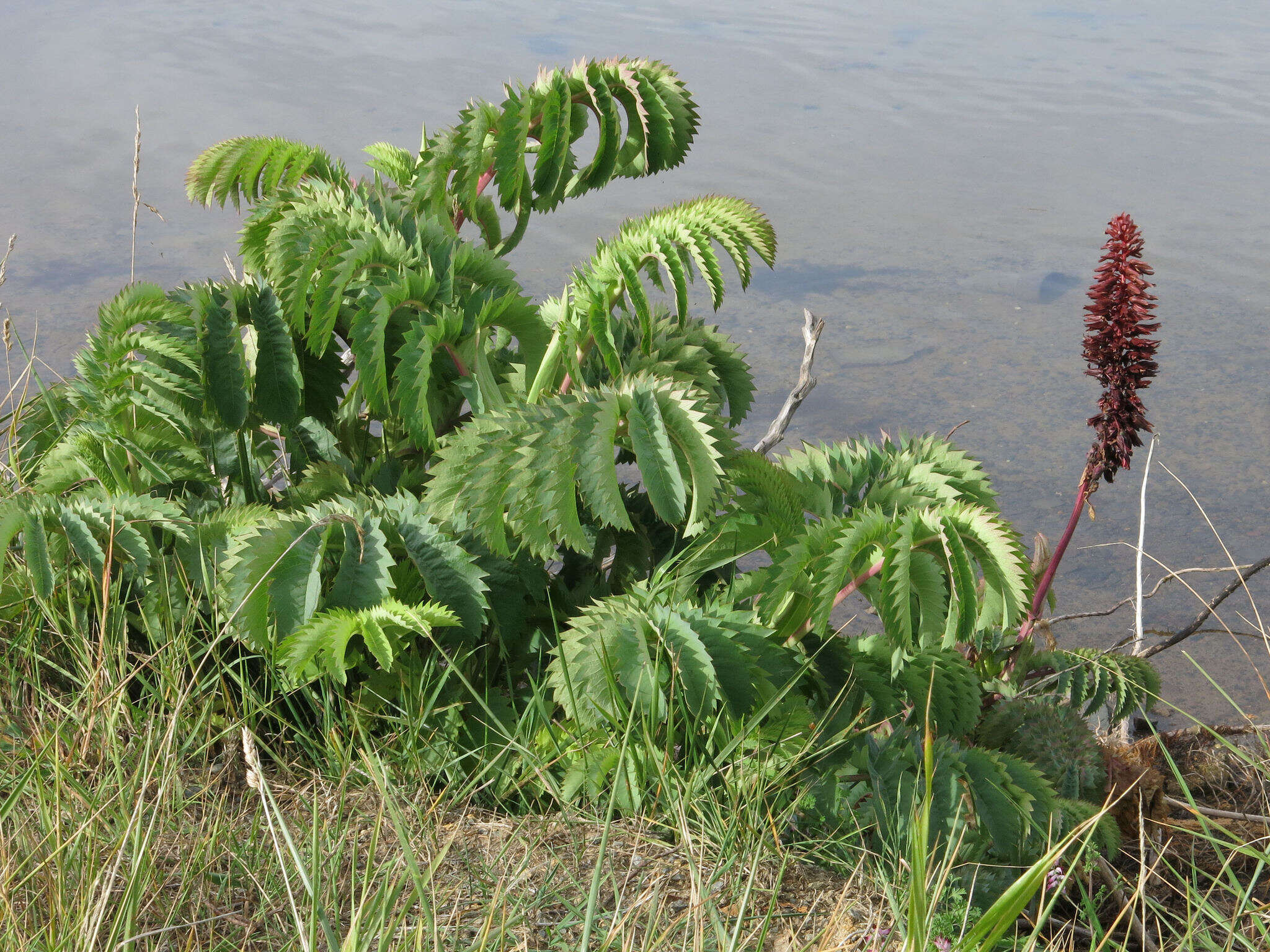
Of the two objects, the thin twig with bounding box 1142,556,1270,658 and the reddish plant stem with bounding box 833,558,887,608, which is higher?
the reddish plant stem with bounding box 833,558,887,608

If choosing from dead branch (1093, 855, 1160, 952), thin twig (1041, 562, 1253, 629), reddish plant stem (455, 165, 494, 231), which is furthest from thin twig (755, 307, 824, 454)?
dead branch (1093, 855, 1160, 952)

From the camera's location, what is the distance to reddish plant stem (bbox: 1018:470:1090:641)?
171cm

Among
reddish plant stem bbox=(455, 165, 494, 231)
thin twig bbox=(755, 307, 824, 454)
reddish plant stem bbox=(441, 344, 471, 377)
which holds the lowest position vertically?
thin twig bbox=(755, 307, 824, 454)

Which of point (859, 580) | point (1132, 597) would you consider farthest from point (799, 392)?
point (859, 580)

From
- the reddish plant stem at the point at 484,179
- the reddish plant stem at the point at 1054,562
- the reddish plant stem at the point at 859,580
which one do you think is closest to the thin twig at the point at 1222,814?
the reddish plant stem at the point at 1054,562

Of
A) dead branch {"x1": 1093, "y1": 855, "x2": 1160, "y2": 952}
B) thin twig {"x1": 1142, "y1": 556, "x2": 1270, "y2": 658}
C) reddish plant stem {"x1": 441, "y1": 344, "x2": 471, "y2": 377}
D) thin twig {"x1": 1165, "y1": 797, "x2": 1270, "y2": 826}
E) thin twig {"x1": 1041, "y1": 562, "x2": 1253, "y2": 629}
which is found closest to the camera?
dead branch {"x1": 1093, "y1": 855, "x2": 1160, "y2": 952}

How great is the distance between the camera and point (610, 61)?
5.26 ft

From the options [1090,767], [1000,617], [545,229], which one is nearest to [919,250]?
[545,229]

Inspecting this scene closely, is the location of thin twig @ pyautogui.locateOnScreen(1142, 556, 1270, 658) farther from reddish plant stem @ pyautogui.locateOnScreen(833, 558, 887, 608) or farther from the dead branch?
reddish plant stem @ pyautogui.locateOnScreen(833, 558, 887, 608)

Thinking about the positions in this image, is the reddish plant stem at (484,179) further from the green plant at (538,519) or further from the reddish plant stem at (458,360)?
the reddish plant stem at (458,360)

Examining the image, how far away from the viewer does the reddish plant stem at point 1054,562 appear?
1.71 m

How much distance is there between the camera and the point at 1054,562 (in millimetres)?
1748

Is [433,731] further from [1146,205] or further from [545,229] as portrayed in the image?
[1146,205]

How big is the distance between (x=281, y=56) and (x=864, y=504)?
6.18m
